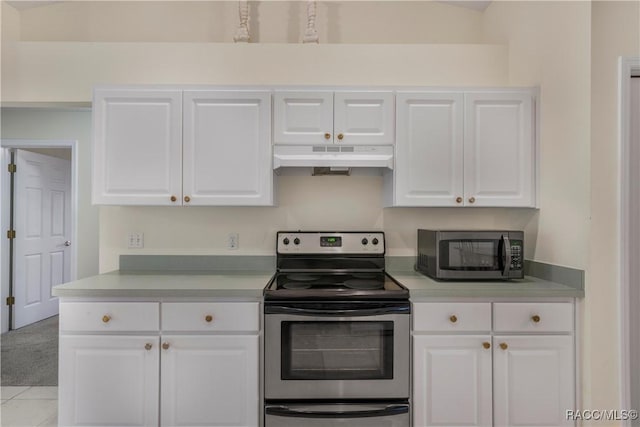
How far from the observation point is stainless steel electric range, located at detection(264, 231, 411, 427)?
73.9 inches

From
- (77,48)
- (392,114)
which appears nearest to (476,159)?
(392,114)

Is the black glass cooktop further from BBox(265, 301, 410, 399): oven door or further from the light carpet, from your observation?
the light carpet

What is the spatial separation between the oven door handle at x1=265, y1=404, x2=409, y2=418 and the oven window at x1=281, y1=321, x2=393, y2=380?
162mm

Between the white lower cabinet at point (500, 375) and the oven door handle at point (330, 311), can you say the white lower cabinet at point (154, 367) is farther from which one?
the white lower cabinet at point (500, 375)

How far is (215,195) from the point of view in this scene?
7.34 feet

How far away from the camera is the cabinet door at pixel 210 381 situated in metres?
1.88

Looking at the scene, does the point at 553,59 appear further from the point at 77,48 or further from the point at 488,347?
the point at 77,48

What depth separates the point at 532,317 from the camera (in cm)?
190

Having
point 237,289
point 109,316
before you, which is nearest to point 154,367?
point 109,316

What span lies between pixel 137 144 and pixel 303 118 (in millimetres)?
1018

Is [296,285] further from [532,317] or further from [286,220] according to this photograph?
[532,317]

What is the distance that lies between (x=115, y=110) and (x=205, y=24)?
3.23ft

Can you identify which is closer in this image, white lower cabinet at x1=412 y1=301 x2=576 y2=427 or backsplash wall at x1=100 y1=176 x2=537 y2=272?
white lower cabinet at x1=412 y1=301 x2=576 y2=427

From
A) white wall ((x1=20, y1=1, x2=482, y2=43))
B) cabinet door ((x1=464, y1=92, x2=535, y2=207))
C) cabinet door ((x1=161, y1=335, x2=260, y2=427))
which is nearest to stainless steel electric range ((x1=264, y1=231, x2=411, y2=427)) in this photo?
cabinet door ((x1=161, y1=335, x2=260, y2=427))
